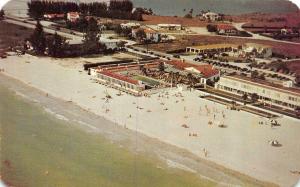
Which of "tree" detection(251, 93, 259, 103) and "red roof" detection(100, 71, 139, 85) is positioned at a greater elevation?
"red roof" detection(100, 71, 139, 85)

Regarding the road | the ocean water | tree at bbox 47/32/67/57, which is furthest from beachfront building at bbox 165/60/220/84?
tree at bbox 47/32/67/57

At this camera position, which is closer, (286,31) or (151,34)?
(286,31)

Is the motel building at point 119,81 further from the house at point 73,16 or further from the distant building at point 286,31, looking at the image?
the distant building at point 286,31

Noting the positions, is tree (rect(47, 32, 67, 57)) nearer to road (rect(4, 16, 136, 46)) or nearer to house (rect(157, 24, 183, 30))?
road (rect(4, 16, 136, 46))

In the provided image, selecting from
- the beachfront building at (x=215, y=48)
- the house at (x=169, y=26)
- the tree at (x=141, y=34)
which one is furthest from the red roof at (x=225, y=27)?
the tree at (x=141, y=34)

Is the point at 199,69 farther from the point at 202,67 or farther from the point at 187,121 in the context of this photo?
the point at 187,121

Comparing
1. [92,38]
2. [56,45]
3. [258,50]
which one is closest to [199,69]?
[258,50]
